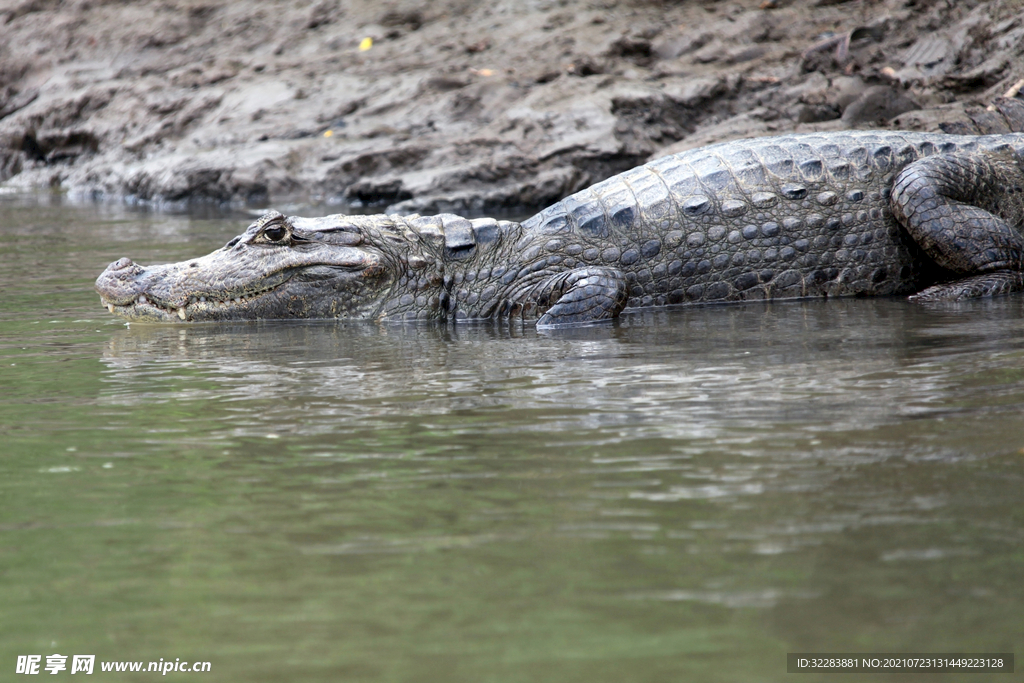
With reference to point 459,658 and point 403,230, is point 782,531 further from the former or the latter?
point 403,230

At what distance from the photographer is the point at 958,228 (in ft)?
18.0

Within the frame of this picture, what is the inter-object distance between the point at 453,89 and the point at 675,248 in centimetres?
760

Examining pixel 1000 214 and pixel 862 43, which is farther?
pixel 862 43

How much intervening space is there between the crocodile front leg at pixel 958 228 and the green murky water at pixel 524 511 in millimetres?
1343

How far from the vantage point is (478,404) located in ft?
11.0

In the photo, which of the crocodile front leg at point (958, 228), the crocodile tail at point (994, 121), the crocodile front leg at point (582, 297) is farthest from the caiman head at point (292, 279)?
the crocodile tail at point (994, 121)

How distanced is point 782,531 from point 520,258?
11.9ft

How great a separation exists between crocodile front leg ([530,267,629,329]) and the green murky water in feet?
3.60

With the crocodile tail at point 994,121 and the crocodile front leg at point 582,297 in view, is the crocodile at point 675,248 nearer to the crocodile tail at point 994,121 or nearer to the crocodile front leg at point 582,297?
the crocodile front leg at point 582,297

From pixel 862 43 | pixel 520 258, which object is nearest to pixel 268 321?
pixel 520 258

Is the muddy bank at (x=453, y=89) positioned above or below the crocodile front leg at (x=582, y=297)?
Answer: above

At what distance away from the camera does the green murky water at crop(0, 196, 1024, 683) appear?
1.74 meters

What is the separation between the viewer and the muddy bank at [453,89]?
9.76m

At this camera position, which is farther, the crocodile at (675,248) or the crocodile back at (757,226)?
the crocodile back at (757,226)
